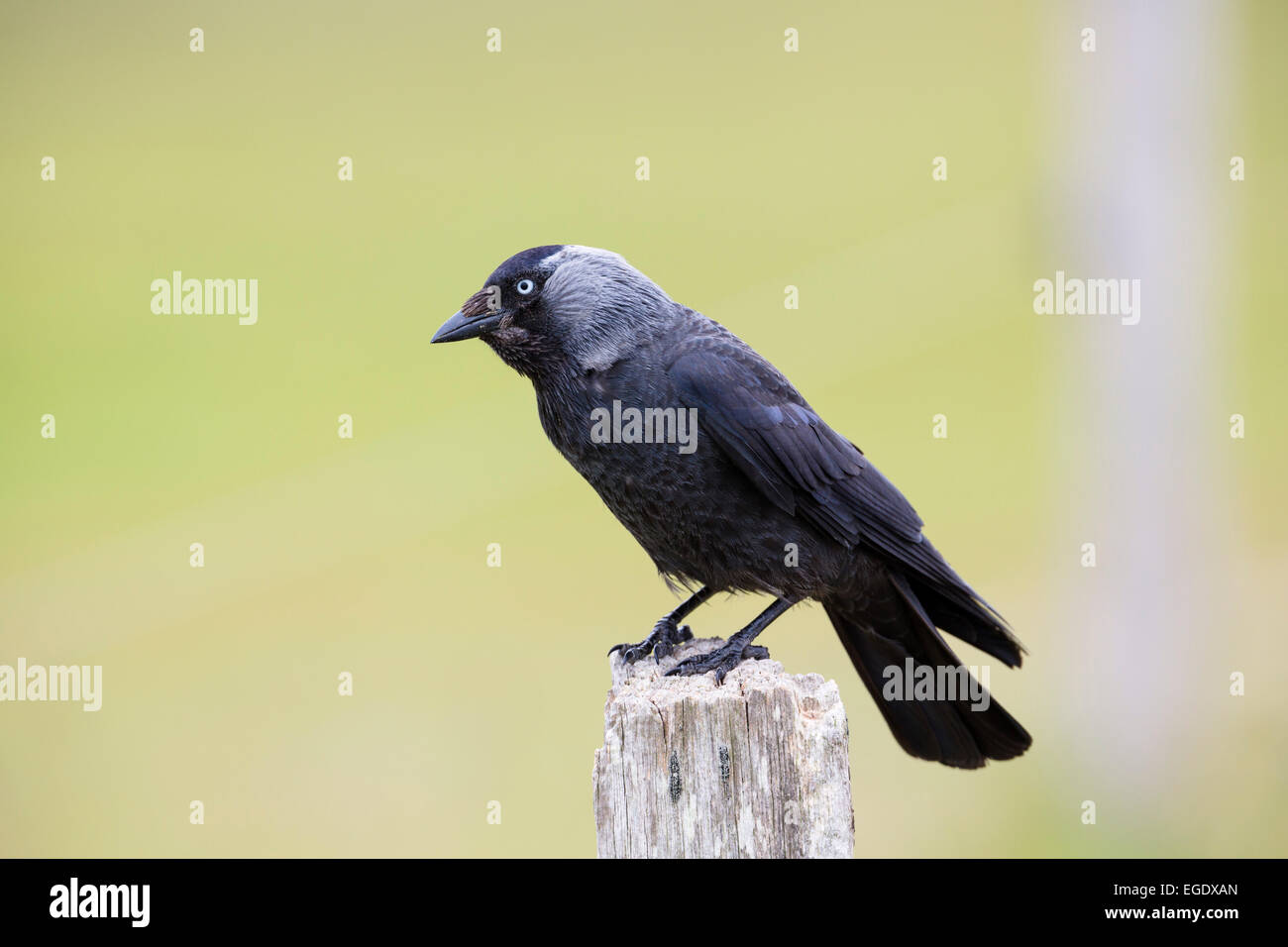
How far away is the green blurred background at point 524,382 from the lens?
575 centimetres

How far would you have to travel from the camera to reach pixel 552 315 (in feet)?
14.1

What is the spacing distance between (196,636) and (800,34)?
369 inches

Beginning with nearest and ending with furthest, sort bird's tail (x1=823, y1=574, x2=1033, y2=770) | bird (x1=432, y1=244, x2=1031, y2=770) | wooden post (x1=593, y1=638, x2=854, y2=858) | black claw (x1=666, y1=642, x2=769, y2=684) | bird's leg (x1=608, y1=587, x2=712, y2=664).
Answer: wooden post (x1=593, y1=638, x2=854, y2=858) → black claw (x1=666, y1=642, x2=769, y2=684) → bird (x1=432, y1=244, x2=1031, y2=770) → bird's tail (x1=823, y1=574, x2=1033, y2=770) → bird's leg (x1=608, y1=587, x2=712, y2=664)

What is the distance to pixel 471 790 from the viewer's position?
7.57 metres

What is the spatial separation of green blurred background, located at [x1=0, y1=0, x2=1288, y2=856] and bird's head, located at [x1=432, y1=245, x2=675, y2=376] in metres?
2.42

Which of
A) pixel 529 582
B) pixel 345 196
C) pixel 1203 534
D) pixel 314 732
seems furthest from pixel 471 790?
pixel 345 196

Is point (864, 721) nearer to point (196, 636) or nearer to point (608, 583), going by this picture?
point (608, 583)

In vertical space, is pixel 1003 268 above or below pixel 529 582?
above

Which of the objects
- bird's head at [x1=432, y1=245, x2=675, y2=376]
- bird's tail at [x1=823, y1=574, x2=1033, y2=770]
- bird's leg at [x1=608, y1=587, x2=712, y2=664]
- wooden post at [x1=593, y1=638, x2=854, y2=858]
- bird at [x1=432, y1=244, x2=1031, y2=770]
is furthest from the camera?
bird's leg at [x1=608, y1=587, x2=712, y2=664]

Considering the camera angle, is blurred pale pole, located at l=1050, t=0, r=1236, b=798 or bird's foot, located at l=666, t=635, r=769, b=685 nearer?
bird's foot, located at l=666, t=635, r=769, b=685

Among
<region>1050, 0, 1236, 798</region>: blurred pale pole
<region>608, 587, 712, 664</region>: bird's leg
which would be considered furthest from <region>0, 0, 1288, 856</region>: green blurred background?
<region>608, 587, 712, 664</region>: bird's leg

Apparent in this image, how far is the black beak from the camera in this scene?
4.27 m

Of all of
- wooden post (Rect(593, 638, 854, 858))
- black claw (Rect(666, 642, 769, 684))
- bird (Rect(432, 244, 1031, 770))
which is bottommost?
wooden post (Rect(593, 638, 854, 858))

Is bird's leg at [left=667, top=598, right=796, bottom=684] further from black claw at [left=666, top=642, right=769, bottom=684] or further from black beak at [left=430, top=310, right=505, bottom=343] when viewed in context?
black beak at [left=430, top=310, right=505, bottom=343]
